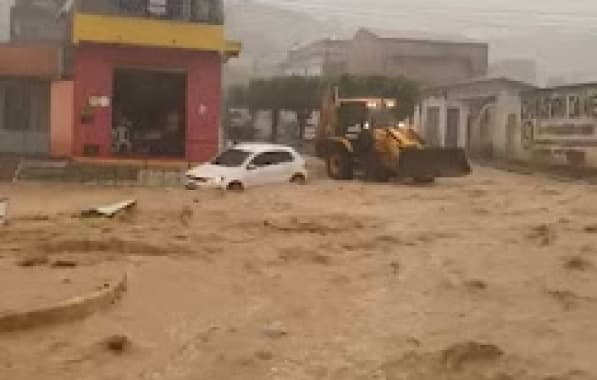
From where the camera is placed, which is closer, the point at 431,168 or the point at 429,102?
the point at 431,168

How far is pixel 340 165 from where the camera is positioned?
28.0 m

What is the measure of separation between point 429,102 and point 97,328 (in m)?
39.4

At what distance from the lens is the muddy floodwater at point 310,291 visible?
7.90 metres

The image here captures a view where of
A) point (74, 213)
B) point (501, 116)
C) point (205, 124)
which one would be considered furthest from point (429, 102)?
point (74, 213)

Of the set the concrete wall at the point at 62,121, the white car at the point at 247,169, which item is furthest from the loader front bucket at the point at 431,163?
the concrete wall at the point at 62,121

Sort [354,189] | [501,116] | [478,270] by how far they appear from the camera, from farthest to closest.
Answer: [501,116]
[354,189]
[478,270]

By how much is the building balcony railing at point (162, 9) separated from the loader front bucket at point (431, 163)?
22.4 ft

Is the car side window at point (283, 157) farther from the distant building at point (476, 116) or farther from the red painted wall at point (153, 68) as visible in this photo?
the distant building at point (476, 116)

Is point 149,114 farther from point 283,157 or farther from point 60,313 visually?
point 60,313

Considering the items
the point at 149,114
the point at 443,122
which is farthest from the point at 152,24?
the point at 443,122

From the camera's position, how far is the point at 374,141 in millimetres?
26938

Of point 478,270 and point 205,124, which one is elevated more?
point 205,124

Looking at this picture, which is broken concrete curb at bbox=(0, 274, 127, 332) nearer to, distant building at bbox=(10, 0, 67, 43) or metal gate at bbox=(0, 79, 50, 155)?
metal gate at bbox=(0, 79, 50, 155)

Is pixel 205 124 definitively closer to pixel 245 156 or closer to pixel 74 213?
pixel 245 156
